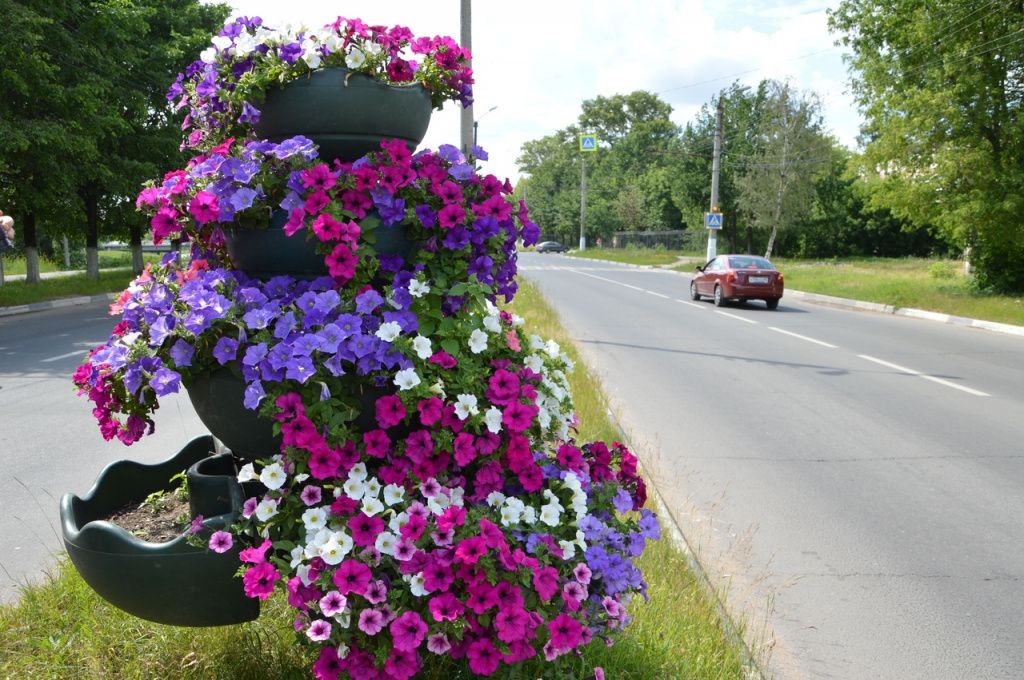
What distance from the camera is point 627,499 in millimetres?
2545

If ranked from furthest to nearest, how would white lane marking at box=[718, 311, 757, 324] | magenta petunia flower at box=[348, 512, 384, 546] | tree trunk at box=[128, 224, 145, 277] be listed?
tree trunk at box=[128, 224, 145, 277], white lane marking at box=[718, 311, 757, 324], magenta petunia flower at box=[348, 512, 384, 546]

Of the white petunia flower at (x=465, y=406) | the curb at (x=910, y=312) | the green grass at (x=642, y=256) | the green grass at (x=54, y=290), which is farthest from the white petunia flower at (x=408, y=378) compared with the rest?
the green grass at (x=642, y=256)

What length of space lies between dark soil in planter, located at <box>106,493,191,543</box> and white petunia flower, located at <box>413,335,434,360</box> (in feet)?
3.12

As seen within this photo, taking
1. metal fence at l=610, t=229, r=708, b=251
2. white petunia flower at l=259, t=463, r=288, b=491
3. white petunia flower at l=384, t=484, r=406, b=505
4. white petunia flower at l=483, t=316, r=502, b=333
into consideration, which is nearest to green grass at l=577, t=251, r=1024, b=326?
white petunia flower at l=483, t=316, r=502, b=333

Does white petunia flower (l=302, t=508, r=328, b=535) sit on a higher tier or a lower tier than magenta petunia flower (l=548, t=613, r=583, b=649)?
higher

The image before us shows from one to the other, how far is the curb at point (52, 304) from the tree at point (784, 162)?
123 feet

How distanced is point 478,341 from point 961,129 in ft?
68.0

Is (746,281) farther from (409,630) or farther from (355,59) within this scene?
(409,630)

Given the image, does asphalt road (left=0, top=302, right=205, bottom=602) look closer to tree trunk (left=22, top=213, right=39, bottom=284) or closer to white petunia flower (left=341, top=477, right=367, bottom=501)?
white petunia flower (left=341, top=477, right=367, bottom=501)

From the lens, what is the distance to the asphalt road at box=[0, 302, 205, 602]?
4258 mm

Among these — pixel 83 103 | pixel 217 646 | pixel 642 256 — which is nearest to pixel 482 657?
pixel 217 646

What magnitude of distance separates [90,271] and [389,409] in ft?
85.9

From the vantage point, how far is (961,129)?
753 inches

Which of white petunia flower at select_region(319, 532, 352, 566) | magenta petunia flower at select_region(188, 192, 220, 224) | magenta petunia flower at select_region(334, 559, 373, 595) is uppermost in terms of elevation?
magenta petunia flower at select_region(188, 192, 220, 224)
